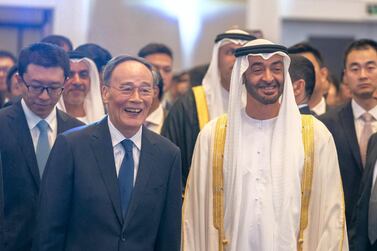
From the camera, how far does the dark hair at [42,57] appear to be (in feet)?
14.0

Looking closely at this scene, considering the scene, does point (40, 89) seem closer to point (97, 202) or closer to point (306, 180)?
point (97, 202)

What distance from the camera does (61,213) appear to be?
3705mm

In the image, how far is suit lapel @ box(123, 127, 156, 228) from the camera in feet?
12.3

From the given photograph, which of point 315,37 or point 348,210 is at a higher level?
point 315,37

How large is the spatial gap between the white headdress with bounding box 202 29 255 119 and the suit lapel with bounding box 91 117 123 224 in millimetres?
1258

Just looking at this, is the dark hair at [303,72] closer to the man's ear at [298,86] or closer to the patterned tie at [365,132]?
the man's ear at [298,86]

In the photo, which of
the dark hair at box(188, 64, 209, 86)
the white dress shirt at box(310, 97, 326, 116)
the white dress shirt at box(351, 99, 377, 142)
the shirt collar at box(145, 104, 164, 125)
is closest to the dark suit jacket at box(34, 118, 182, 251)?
the white dress shirt at box(351, 99, 377, 142)

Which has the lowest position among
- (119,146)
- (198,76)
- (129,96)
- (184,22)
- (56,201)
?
(56,201)

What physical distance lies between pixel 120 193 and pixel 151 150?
0.25m

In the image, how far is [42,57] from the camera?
4.30 m

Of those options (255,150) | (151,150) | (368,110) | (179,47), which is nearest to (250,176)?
(255,150)

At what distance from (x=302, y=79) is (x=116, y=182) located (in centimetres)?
156

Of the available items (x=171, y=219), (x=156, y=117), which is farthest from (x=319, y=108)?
(x=171, y=219)

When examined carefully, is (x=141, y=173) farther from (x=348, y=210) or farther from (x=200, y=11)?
(x=200, y=11)
